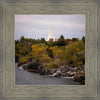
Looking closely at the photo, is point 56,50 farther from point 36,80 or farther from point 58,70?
point 36,80

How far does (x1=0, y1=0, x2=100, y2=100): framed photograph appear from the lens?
6.13 feet

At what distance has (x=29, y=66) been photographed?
6.34ft

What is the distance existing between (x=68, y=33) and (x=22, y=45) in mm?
613

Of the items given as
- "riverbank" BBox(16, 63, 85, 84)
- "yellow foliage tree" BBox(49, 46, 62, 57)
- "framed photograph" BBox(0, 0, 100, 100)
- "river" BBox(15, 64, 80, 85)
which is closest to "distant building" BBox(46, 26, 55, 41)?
"framed photograph" BBox(0, 0, 100, 100)

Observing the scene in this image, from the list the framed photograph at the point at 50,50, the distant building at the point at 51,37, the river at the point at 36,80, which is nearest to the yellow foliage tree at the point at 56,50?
the framed photograph at the point at 50,50

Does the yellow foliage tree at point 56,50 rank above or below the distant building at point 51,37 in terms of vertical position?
below

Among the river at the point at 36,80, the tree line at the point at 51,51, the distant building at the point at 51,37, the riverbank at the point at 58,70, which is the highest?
the distant building at the point at 51,37

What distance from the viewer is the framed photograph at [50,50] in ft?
6.13

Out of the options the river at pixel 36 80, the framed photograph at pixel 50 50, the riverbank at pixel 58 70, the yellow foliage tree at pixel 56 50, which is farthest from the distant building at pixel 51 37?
the river at pixel 36 80

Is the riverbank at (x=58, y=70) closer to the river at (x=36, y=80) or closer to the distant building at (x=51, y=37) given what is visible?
the river at (x=36, y=80)

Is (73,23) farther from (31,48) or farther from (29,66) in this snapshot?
(29,66)

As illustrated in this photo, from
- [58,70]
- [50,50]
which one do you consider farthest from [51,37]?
[58,70]

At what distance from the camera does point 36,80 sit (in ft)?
6.26

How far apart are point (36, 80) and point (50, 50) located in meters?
0.42
